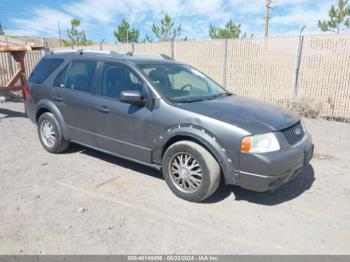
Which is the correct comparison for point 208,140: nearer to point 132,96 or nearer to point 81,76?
point 132,96

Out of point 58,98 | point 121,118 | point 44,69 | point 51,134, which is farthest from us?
point 44,69

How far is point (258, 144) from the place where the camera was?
11.3ft

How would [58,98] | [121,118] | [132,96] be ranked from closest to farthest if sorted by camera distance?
[132,96] → [121,118] → [58,98]

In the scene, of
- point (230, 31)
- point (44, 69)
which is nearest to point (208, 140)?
point (44, 69)

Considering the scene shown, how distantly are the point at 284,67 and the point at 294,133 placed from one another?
7101 millimetres

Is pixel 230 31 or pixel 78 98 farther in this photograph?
pixel 230 31

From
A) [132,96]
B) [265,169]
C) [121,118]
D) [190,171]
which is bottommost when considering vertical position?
[190,171]

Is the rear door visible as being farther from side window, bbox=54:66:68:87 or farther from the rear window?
the rear window

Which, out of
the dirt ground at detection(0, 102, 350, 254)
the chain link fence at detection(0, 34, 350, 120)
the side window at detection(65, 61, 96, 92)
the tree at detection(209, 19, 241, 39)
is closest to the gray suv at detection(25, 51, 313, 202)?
the side window at detection(65, 61, 96, 92)

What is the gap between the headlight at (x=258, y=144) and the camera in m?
3.41

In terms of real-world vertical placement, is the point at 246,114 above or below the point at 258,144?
above

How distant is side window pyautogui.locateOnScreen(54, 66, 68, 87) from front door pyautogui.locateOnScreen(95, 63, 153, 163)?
0.96 meters

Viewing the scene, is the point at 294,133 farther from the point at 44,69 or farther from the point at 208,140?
the point at 44,69

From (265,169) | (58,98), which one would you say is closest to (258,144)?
(265,169)
